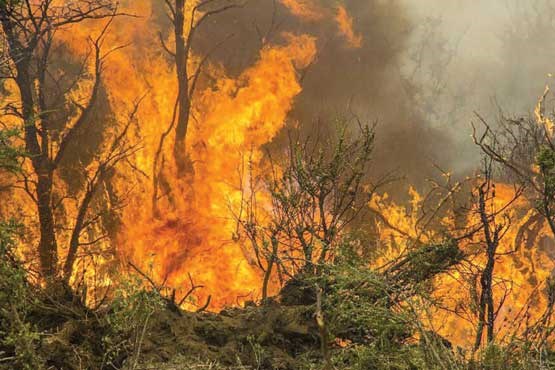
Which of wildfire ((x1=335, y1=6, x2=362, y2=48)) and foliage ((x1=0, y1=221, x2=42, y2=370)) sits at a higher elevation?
wildfire ((x1=335, y1=6, x2=362, y2=48))

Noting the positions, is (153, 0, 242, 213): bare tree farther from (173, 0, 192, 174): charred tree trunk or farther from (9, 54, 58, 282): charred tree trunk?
(9, 54, 58, 282): charred tree trunk

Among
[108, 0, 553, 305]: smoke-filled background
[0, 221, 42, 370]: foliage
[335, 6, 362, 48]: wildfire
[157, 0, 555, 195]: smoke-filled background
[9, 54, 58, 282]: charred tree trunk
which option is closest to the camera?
[0, 221, 42, 370]: foliage

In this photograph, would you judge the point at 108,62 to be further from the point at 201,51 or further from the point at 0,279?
the point at 0,279

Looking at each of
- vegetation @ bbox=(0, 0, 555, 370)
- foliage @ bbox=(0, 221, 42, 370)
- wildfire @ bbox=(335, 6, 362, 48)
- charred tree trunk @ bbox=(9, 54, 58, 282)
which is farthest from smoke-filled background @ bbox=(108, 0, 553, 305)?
foliage @ bbox=(0, 221, 42, 370)

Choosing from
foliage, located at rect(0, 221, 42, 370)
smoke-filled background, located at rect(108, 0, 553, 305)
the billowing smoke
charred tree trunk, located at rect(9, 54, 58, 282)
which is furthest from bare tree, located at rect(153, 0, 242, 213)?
the billowing smoke

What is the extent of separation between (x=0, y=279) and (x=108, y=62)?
47.5 feet

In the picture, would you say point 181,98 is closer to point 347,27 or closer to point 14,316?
point 347,27

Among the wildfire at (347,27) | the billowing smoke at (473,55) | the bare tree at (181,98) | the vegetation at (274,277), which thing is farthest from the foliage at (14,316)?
A: the billowing smoke at (473,55)

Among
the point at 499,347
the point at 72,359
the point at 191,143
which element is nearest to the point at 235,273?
the point at 191,143

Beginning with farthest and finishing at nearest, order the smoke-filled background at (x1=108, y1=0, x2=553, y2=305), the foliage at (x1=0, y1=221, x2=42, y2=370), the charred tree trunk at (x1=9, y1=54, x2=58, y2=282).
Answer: the smoke-filled background at (x1=108, y1=0, x2=553, y2=305)
the charred tree trunk at (x1=9, y1=54, x2=58, y2=282)
the foliage at (x1=0, y1=221, x2=42, y2=370)

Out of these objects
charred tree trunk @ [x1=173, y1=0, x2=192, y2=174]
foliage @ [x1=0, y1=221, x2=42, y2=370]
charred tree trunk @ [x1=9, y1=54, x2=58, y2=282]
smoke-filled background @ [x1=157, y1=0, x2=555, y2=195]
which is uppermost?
smoke-filled background @ [x1=157, y1=0, x2=555, y2=195]

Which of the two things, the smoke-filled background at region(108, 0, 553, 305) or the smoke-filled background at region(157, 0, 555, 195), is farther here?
the smoke-filled background at region(157, 0, 555, 195)

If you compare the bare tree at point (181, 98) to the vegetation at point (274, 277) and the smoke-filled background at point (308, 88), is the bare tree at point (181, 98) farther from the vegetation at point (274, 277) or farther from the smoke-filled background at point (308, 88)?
the smoke-filled background at point (308, 88)

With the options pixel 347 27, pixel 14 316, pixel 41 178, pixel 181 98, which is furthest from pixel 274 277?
pixel 14 316
